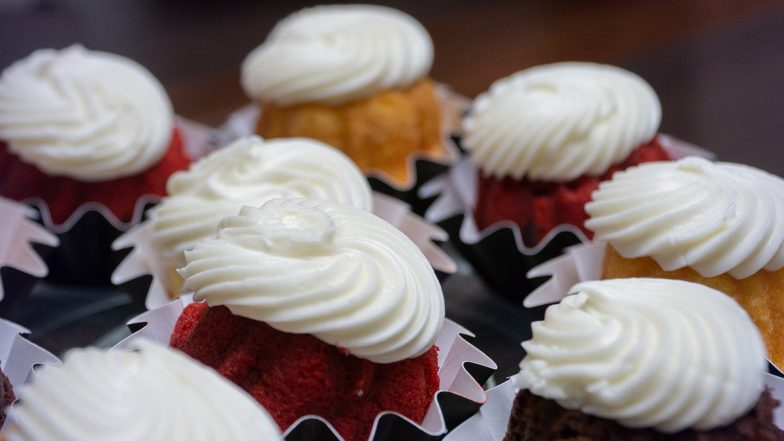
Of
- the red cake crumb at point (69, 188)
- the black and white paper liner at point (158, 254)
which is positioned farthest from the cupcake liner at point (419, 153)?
the red cake crumb at point (69, 188)

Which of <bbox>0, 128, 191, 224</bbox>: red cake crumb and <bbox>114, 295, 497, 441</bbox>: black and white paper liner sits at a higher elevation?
<bbox>114, 295, 497, 441</bbox>: black and white paper liner

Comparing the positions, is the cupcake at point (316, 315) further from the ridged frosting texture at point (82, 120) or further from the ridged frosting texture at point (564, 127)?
the ridged frosting texture at point (82, 120)

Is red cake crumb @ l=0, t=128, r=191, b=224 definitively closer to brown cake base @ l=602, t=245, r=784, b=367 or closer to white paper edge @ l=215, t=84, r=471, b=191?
white paper edge @ l=215, t=84, r=471, b=191

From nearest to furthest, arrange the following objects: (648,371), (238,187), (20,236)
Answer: (648,371) → (238,187) → (20,236)

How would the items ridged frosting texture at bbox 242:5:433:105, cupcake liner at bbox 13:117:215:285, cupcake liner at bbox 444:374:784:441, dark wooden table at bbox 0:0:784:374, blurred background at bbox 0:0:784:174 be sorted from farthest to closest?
blurred background at bbox 0:0:784:174 → dark wooden table at bbox 0:0:784:374 → ridged frosting texture at bbox 242:5:433:105 → cupcake liner at bbox 13:117:215:285 → cupcake liner at bbox 444:374:784:441

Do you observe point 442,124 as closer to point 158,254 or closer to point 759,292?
point 158,254

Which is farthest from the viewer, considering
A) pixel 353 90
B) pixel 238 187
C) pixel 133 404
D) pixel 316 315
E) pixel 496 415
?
pixel 353 90

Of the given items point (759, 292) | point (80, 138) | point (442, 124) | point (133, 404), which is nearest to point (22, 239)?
point (80, 138)

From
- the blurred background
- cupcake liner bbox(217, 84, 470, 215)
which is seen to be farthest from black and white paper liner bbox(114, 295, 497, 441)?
the blurred background
